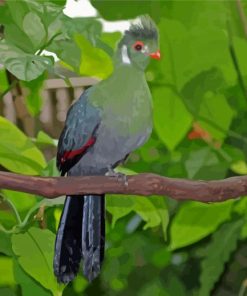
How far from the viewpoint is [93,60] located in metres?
0.73

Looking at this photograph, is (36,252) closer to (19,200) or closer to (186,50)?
(19,200)

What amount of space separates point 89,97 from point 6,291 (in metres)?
0.29

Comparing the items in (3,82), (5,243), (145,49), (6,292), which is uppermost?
(145,49)

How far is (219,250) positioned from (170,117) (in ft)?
0.59

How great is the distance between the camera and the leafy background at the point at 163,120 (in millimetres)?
715

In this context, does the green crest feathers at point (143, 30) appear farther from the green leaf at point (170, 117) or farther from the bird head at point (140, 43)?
the green leaf at point (170, 117)

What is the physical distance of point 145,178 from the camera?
0.58 meters

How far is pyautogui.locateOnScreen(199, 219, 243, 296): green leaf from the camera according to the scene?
796 mm

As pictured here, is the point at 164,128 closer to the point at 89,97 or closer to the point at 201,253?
the point at 89,97

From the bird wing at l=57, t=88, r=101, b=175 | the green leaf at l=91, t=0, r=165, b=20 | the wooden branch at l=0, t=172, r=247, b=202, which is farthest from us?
the green leaf at l=91, t=0, r=165, b=20

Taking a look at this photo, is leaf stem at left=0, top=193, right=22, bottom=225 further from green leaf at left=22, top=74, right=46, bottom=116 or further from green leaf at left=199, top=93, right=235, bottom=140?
green leaf at left=199, top=93, right=235, bottom=140

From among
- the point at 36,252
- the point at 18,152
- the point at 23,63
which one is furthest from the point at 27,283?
the point at 23,63

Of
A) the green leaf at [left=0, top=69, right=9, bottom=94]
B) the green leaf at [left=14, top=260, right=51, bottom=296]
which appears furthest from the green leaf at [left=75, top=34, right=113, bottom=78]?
the green leaf at [left=14, top=260, right=51, bottom=296]

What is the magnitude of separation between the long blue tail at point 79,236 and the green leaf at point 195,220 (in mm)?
101
